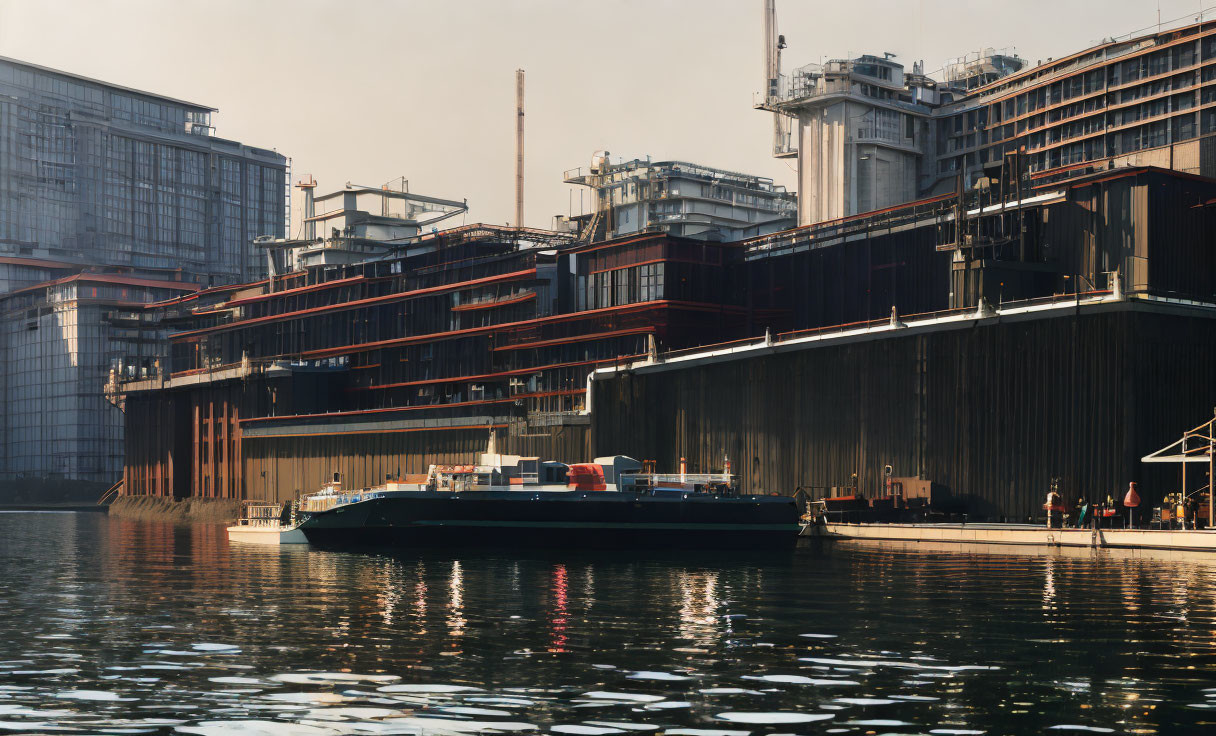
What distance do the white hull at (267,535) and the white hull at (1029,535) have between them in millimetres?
30204

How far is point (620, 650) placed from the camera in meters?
30.9

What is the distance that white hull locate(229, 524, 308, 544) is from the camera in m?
78.6

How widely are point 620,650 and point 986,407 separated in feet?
163

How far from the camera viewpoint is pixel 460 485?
237 feet

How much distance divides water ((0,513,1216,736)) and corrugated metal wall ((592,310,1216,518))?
717 inches

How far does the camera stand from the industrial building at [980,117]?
13662 centimetres

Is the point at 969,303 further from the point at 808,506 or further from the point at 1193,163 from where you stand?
the point at 1193,163

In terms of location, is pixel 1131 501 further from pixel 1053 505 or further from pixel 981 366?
pixel 981 366

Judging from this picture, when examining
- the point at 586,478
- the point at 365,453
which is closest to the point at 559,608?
the point at 586,478

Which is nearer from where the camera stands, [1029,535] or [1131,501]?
[1029,535]

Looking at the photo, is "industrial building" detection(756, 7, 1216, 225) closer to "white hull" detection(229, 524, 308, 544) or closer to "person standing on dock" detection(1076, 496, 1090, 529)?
"person standing on dock" detection(1076, 496, 1090, 529)

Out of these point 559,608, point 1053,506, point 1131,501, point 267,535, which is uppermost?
point 1131,501

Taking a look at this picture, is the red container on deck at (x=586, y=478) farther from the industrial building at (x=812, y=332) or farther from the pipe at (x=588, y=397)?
the pipe at (x=588, y=397)

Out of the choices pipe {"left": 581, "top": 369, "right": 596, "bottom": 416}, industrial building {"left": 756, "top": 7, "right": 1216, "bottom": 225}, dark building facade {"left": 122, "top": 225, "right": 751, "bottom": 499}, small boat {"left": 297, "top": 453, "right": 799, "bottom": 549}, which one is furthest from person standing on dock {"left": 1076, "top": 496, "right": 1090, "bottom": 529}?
industrial building {"left": 756, "top": 7, "right": 1216, "bottom": 225}
